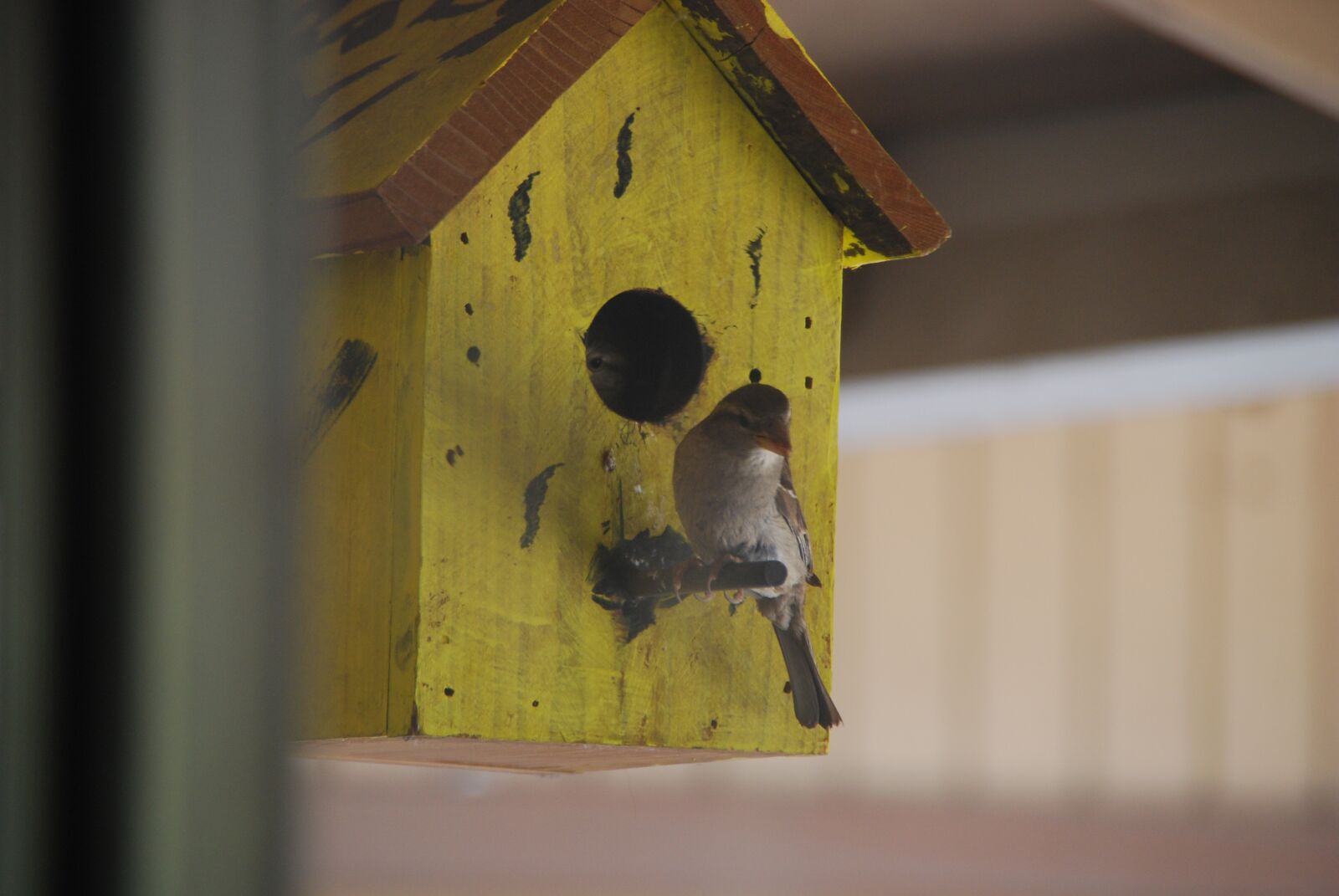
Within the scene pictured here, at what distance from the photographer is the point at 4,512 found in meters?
0.28

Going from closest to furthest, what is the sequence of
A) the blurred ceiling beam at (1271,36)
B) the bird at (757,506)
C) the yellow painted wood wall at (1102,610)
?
1. the bird at (757,506)
2. the blurred ceiling beam at (1271,36)
3. the yellow painted wood wall at (1102,610)

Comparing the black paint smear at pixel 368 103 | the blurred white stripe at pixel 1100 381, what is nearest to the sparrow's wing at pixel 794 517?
the black paint smear at pixel 368 103

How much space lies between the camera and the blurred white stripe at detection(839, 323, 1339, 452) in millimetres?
1674

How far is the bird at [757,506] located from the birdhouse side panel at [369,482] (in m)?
0.20

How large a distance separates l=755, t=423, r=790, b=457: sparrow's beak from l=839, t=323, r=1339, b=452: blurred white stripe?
0.75 meters

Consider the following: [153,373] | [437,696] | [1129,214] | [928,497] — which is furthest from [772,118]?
[928,497]

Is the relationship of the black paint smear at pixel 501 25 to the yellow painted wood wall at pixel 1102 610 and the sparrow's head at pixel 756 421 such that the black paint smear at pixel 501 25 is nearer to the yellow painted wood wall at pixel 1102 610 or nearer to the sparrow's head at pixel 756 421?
the sparrow's head at pixel 756 421

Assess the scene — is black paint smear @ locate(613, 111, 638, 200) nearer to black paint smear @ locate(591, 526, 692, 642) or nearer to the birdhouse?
the birdhouse

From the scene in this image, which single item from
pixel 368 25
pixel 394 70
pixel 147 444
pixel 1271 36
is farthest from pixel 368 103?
pixel 147 444

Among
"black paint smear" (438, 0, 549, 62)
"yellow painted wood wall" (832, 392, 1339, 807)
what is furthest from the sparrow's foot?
"yellow painted wood wall" (832, 392, 1339, 807)

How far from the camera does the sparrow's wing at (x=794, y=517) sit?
1103 millimetres

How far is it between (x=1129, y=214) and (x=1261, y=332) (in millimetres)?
185

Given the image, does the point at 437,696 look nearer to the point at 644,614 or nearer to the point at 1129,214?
the point at 644,614

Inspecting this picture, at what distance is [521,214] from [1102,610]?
2.51m
